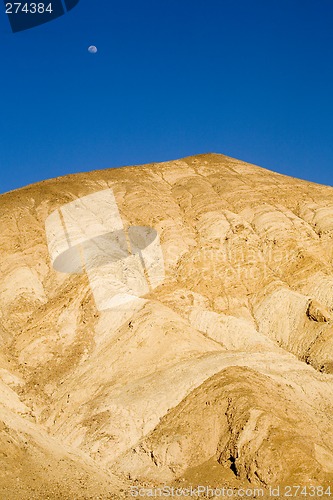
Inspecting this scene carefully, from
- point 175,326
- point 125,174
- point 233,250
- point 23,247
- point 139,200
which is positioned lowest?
point 175,326

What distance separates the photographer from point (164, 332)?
87.4ft

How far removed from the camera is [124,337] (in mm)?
27547

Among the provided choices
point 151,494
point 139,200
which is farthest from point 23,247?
point 151,494

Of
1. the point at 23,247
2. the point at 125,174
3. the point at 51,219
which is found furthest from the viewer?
the point at 125,174

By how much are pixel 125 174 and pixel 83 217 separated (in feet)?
43.2

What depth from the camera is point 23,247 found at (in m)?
39.7

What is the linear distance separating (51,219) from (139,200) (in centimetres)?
846

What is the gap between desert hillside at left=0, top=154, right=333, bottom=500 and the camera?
1806cm

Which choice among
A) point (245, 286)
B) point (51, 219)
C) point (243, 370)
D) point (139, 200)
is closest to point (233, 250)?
point (245, 286)

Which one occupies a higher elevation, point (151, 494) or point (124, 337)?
point (124, 337)

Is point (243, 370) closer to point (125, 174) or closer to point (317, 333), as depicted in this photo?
point (317, 333)

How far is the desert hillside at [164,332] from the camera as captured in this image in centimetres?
1806

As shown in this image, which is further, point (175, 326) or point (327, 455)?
point (175, 326)

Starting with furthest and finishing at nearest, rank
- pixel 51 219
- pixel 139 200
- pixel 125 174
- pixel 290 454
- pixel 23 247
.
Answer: pixel 125 174
pixel 139 200
pixel 51 219
pixel 23 247
pixel 290 454
